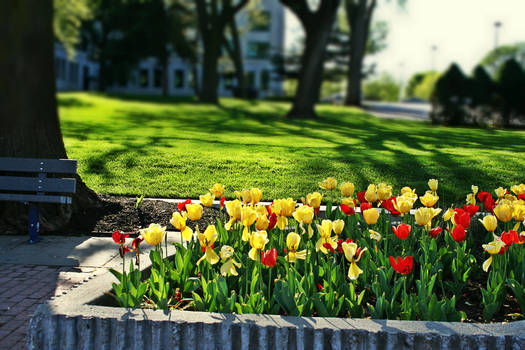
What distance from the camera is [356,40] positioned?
119ft

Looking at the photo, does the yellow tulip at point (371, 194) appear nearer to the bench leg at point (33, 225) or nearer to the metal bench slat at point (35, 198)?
the metal bench slat at point (35, 198)

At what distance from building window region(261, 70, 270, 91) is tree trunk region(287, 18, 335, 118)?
49.4 meters

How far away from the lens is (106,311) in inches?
129

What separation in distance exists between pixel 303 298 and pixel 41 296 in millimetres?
2334

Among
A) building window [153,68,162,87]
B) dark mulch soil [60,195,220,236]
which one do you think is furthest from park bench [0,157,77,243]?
building window [153,68,162,87]

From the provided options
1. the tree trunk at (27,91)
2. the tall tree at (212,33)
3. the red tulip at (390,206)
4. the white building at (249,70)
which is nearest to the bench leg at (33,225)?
the tree trunk at (27,91)

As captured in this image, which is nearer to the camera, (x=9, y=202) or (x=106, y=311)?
(x=106, y=311)

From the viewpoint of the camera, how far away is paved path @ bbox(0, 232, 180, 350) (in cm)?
420

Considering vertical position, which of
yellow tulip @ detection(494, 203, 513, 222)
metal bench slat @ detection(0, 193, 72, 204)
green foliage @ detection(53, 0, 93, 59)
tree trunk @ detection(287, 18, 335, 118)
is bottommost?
metal bench slat @ detection(0, 193, 72, 204)

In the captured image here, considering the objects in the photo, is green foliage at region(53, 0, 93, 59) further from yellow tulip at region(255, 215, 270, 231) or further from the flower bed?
yellow tulip at region(255, 215, 270, 231)

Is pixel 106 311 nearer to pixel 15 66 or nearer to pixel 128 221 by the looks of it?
pixel 128 221

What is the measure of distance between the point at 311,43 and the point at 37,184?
52.9 feet

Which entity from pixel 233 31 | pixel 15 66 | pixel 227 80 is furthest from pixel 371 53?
pixel 15 66

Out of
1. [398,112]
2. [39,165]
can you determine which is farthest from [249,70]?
[39,165]
